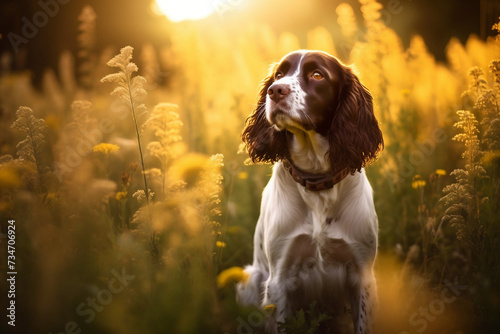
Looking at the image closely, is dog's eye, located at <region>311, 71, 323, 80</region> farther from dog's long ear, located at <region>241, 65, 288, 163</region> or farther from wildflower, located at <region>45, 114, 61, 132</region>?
wildflower, located at <region>45, 114, 61, 132</region>

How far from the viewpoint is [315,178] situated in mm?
2248

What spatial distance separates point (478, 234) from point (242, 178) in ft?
6.16

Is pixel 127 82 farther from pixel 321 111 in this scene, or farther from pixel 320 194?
pixel 320 194

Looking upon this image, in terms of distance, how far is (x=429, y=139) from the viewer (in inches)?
141

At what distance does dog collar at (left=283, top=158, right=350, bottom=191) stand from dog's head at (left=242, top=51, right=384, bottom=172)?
0.05 meters

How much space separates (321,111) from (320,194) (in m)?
0.44

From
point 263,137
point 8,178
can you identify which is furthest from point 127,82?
point 263,137

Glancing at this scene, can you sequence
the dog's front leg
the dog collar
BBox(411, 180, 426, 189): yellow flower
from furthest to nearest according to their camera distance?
1. BBox(411, 180, 426, 189): yellow flower
2. the dog's front leg
3. the dog collar

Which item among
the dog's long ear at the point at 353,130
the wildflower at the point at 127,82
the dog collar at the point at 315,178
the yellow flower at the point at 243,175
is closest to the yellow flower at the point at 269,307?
the dog collar at the point at 315,178

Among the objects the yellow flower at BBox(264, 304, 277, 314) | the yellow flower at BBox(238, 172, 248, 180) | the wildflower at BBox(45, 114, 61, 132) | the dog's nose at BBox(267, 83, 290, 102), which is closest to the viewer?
the yellow flower at BBox(264, 304, 277, 314)

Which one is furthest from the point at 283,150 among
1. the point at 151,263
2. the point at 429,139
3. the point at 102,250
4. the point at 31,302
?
the point at 429,139

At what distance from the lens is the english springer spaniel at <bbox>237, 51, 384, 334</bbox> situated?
222cm

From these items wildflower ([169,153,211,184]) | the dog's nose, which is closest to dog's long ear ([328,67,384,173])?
the dog's nose

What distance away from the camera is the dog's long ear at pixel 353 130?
7.37 feet
